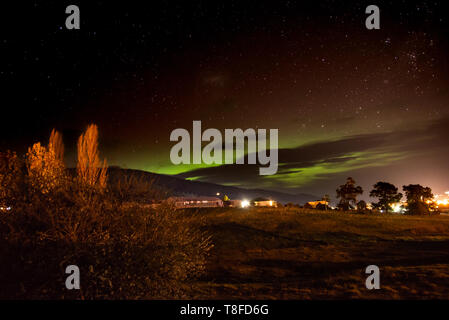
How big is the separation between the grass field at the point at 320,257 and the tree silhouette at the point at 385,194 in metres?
35.1

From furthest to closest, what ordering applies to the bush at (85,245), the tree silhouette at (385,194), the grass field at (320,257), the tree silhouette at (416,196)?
the tree silhouette at (385,194)
the tree silhouette at (416,196)
the grass field at (320,257)
the bush at (85,245)

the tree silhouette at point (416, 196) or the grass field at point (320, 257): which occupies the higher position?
the tree silhouette at point (416, 196)

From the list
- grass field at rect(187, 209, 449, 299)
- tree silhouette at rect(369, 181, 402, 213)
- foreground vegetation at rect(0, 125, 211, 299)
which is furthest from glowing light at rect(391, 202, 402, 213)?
foreground vegetation at rect(0, 125, 211, 299)

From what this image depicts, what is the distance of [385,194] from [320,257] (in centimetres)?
5535

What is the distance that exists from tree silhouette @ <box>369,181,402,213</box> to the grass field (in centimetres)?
3509

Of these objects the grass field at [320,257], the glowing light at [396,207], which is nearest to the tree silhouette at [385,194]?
the glowing light at [396,207]

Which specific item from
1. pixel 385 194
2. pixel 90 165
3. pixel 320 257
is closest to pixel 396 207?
pixel 385 194

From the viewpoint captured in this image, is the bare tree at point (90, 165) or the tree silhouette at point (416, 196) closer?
the bare tree at point (90, 165)

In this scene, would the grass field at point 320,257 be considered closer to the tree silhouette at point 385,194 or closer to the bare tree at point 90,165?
the bare tree at point 90,165

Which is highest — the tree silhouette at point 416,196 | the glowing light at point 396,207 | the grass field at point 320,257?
the tree silhouette at point 416,196

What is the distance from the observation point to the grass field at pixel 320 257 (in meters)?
12.9

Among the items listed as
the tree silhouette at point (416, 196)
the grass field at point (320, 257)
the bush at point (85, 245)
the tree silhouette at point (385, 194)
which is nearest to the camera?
the bush at point (85, 245)
